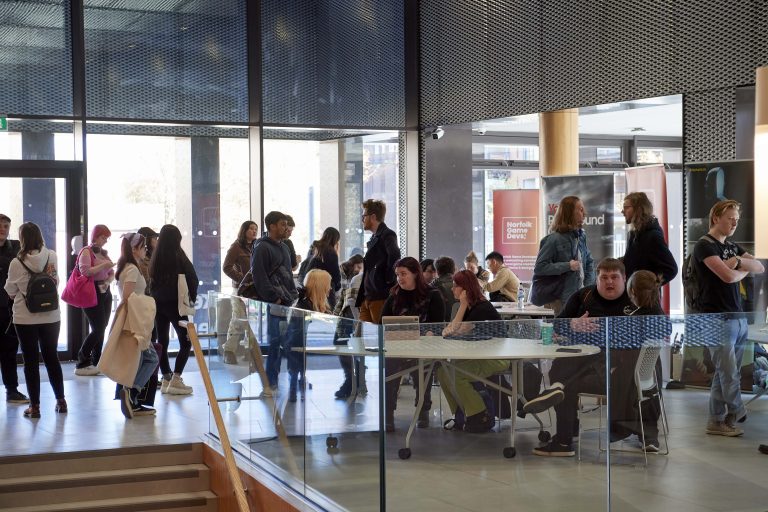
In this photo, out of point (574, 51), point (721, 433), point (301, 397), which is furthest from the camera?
point (574, 51)

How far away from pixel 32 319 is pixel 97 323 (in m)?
2.11

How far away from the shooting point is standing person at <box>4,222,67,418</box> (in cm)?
786

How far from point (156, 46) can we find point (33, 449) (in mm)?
5802

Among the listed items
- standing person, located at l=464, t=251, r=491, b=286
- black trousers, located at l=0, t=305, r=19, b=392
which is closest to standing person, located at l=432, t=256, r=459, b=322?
standing person, located at l=464, t=251, r=491, b=286

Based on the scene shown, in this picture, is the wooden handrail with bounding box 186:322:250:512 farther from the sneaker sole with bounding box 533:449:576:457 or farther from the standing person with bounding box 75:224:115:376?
the standing person with bounding box 75:224:115:376

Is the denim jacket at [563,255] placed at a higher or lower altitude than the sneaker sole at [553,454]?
higher

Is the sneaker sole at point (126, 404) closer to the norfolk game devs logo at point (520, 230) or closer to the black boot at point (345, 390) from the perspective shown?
the black boot at point (345, 390)

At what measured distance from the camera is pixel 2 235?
8.42 metres

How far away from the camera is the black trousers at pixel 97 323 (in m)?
9.89

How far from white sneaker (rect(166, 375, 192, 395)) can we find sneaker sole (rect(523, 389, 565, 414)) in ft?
17.4

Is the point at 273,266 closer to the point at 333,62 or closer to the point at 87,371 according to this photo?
the point at 87,371

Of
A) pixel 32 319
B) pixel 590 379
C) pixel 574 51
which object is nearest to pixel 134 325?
pixel 32 319

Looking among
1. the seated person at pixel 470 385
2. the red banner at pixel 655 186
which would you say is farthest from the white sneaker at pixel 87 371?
the seated person at pixel 470 385

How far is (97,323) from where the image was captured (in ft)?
32.6
